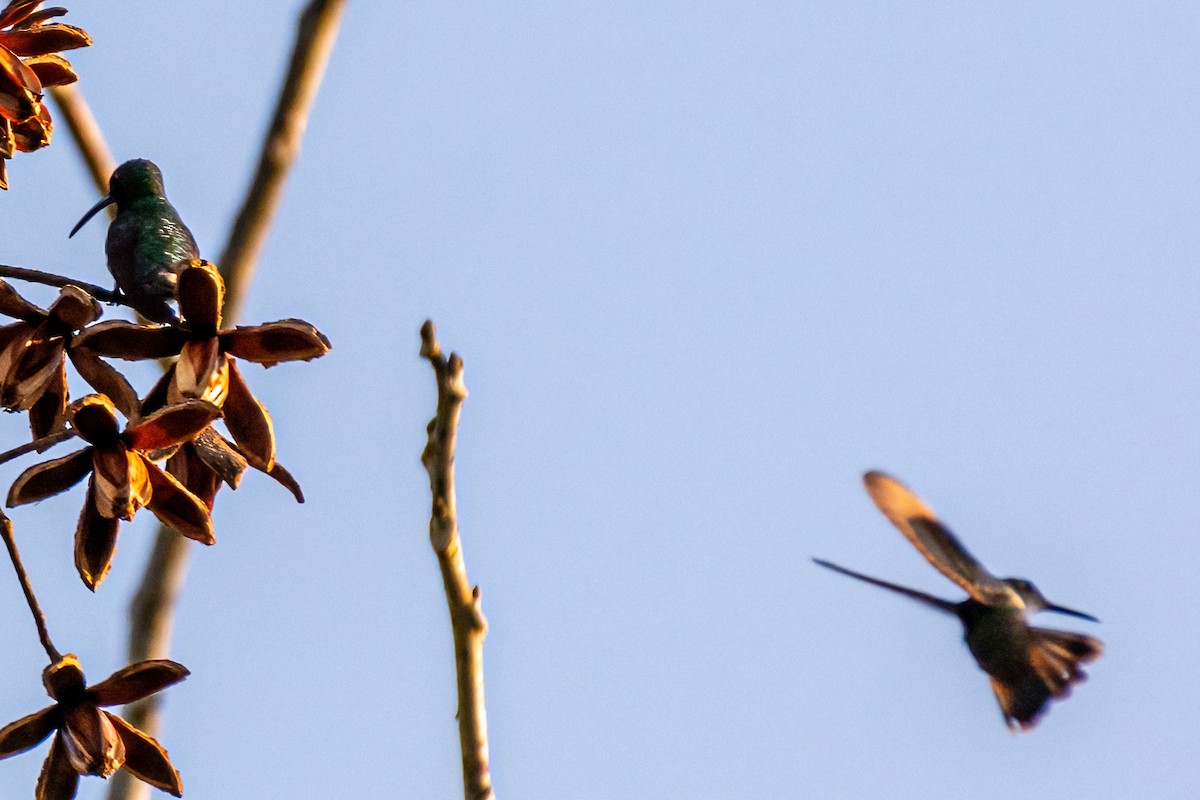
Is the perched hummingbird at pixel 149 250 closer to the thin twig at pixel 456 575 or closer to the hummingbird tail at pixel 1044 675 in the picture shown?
the thin twig at pixel 456 575

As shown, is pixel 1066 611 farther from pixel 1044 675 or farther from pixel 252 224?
pixel 252 224

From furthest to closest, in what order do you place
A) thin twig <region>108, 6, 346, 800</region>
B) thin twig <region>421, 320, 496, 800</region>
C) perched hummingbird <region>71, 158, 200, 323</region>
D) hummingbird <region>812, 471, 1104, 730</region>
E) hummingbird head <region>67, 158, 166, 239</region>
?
hummingbird <region>812, 471, 1104, 730</region> → thin twig <region>108, 6, 346, 800</region> → hummingbird head <region>67, 158, 166, 239</region> → perched hummingbird <region>71, 158, 200, 323</region> → thin twig <region>421, 320, 496, 800</region>

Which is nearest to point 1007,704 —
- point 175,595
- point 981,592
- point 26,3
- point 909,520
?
point 981,592

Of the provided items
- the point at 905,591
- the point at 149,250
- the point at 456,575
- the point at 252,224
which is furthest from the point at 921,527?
the point at 149,250

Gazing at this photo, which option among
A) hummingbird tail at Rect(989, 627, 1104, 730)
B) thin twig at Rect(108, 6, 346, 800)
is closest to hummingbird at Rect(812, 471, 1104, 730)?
hummingbird tail at Rect(989, 627, 1104, 730)

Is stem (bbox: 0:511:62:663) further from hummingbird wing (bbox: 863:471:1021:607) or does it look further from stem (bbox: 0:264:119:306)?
hummingbird wing (bbox: 863:471:1021:607)

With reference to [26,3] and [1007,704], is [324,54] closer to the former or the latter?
[26,3]
